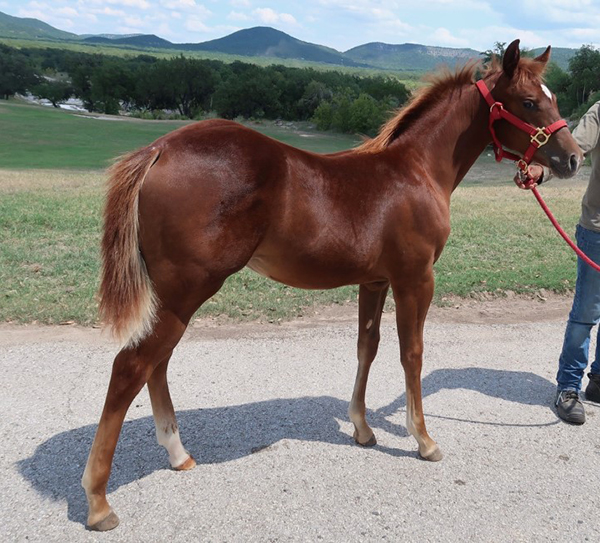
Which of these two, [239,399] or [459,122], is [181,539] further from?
[459,122]

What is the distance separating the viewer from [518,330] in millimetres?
5758

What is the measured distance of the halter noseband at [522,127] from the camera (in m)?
3.32

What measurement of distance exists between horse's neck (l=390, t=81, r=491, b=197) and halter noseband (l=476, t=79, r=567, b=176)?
0.06 meters

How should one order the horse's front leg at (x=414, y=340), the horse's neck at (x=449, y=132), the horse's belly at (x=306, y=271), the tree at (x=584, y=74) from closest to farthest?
the horse's belly at (x=306, y=271) → the horse's front leg at (x=414, y=340) → the horse's neck at (x=449, y=132) → the tree at (x=584, y=74)

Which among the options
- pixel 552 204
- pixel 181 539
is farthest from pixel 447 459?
pixel 552 204

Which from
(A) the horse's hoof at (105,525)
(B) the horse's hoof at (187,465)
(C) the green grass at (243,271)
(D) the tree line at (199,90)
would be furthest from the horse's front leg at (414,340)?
(D) the tree line at (199,90)

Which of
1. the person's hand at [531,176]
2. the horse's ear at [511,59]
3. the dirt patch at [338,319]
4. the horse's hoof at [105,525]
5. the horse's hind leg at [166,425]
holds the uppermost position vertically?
the horse's ear at [511,59]

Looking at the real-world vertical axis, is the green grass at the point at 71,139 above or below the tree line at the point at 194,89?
below

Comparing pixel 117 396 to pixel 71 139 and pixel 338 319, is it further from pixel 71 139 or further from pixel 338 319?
pixel 71 139

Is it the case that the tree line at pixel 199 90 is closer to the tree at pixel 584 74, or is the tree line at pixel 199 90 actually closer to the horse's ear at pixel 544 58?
the tree at pixel 584 74

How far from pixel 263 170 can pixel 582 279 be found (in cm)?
264

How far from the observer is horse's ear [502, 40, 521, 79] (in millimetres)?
3217

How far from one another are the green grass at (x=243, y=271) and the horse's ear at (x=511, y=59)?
3.27 m

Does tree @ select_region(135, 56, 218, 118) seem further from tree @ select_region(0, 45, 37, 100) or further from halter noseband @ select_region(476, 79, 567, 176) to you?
halter noseband @ select_region(476, 79, 567, 176)
